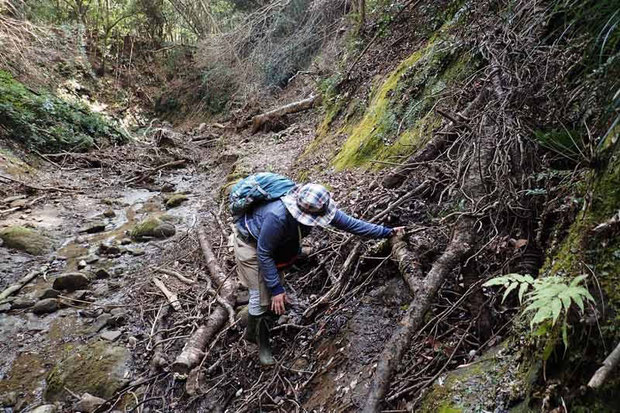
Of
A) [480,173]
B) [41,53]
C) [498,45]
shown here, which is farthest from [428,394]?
[41,53]

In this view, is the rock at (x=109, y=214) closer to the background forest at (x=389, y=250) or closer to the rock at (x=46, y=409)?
the background forest at (x=389, y=250)

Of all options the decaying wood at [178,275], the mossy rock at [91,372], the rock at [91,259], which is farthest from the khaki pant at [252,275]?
the rock at [91,259]

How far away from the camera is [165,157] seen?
12.8m

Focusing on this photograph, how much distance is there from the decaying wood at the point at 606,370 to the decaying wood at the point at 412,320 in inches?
42.7

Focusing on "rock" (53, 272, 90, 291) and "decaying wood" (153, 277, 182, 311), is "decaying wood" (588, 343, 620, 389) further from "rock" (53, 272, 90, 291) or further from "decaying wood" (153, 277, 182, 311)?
"rock" (53, 272, 90, 291)

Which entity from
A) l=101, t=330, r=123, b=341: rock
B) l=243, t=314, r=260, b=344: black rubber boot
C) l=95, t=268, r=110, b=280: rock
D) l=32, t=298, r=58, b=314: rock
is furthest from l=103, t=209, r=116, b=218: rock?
l=243, t=314, r=260, b=344: black rubber boot

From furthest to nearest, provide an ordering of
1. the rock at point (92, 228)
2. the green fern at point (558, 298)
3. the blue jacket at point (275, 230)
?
the rock at point (92, 228) < the blue jacket at point (275, 230) < the green fern at point (558, 298)

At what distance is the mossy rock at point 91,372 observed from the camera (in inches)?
165

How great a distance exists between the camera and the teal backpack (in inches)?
128

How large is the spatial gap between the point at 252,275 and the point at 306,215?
29.4 inches

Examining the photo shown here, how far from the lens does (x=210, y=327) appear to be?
4.27 metres

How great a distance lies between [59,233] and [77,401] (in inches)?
190

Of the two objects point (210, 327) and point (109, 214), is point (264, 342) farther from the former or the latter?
point (109, 214)

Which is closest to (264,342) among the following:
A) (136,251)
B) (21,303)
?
(21,303)
